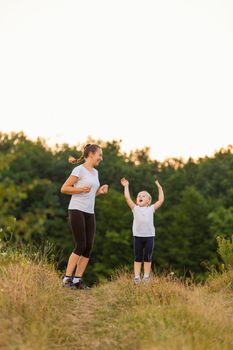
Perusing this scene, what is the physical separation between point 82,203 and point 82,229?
360 millimetres

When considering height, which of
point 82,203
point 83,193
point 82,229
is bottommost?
point 82,229

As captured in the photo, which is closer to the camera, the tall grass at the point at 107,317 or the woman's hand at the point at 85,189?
the tall grass at the point at 107,317

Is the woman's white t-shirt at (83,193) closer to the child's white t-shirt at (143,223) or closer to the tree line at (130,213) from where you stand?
the child's white t-shirt at (143,223)

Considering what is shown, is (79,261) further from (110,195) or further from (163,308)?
(110,195)

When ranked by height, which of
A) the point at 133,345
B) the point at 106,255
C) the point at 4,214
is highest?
the point at 4,214

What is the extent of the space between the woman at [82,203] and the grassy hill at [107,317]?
0.51 m

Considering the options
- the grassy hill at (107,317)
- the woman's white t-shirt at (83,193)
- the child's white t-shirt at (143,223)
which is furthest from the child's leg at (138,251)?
the woman's white t-shirt at (83,193)

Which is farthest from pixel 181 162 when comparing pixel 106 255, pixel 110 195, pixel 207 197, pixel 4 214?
pixel 4 214

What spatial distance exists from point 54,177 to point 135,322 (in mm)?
38228

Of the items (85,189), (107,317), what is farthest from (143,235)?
(107,317)

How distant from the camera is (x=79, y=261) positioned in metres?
8.45

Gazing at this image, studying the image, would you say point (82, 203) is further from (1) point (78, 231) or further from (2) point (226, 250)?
(2) point (226, 250)

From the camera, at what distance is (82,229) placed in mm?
8078

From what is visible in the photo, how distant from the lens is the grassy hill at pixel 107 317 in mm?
5652
